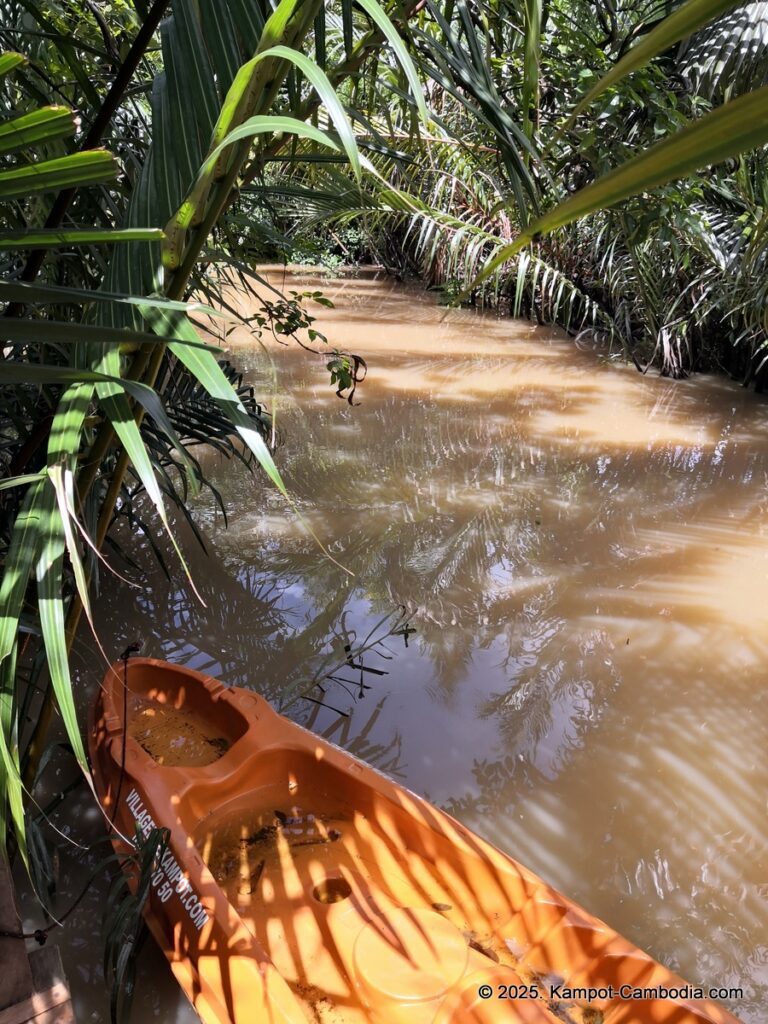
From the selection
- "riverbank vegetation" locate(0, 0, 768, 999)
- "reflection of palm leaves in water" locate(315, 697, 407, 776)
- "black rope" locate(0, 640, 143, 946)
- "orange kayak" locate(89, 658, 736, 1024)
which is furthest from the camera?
"reflection of palm leaves in water" locate(315, 697, 407, 776)

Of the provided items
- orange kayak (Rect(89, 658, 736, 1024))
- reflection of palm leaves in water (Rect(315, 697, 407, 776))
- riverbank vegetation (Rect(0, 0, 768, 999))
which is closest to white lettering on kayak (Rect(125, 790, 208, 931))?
orange kayak (Rect(89, 658, 736, 1024))

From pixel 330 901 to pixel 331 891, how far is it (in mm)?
28

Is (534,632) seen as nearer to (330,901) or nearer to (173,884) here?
(330,901)

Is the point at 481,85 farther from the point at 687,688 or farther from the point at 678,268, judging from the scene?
the point at 678,268

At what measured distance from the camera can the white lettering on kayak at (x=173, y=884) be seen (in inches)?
58.9

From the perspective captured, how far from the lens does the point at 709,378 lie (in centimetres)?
730

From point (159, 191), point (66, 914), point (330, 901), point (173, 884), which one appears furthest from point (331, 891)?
point (159, 191)

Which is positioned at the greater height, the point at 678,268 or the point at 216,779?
the point at 678,268

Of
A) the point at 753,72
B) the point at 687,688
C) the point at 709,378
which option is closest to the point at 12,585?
the point at 687,688

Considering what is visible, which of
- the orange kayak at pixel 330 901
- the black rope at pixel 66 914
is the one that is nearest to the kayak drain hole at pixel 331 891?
the orange kayak at pixel 330 901

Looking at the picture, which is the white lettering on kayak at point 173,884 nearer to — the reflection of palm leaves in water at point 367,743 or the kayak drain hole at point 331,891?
the kayak drain hole at point 331,891

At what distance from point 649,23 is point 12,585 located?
11.3 ft

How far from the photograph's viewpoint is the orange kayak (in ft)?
4.69

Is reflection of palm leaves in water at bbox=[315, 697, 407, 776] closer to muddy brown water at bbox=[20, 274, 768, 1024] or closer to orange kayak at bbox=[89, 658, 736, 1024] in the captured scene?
muddy brown water at bbox=[20, 274, 768, 1024]
